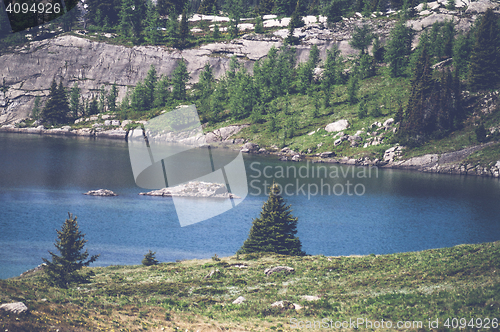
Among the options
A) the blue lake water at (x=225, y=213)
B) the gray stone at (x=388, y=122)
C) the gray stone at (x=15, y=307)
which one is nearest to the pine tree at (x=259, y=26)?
the gray stone at (x=388, y=122)

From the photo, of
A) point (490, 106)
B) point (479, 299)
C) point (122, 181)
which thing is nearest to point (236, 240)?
point (479, 299)

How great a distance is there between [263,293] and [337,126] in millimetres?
104295

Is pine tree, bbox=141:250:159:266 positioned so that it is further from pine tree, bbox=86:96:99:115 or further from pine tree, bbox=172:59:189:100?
pine tree, bbox=86:96:99:115

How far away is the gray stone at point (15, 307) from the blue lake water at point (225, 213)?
17399 mm

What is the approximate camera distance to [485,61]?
12450cm

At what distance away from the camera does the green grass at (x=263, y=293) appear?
22.8m

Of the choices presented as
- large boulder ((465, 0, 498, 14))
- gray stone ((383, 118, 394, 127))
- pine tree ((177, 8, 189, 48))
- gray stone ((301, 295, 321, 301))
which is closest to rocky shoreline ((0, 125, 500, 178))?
gray stone ((383, 118, 394, 127))

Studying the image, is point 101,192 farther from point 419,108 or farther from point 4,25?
point 4,25

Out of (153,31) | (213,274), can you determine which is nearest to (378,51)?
(153,31)

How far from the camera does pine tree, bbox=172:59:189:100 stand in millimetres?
163750

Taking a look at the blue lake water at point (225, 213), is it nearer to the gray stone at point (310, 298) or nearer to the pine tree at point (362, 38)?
the gray stone at point (310, 298)

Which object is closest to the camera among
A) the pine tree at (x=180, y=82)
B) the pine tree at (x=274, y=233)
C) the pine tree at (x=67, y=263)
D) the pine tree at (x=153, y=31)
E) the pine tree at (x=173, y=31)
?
the pine tree at (x=67, y=263)

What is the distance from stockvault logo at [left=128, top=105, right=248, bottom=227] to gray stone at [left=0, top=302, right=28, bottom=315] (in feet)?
30.8

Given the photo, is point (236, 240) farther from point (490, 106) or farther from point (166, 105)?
point (166, 105)
